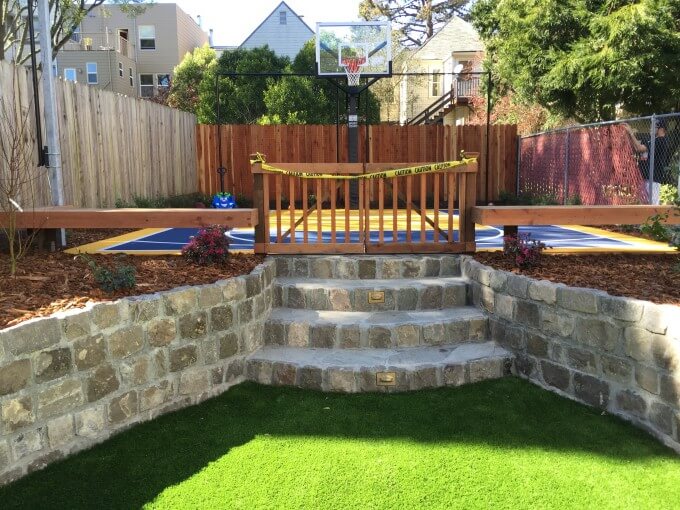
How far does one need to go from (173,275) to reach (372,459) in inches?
86.2

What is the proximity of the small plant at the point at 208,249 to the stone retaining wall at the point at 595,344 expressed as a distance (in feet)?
7.35

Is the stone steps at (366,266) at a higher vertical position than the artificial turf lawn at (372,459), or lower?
higher

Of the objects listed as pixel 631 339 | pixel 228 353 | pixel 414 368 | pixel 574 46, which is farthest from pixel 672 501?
pixel 574 46

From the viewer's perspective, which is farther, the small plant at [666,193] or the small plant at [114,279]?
the small plant at [666,193]

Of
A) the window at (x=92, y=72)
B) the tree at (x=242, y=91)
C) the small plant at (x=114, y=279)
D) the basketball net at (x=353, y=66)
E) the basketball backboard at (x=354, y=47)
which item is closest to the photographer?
the small plant at (x=114, y=279)

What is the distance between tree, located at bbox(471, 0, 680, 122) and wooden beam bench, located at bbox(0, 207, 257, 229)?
8.33 meters

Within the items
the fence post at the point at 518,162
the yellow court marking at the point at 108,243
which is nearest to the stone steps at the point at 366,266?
the yellow court marking at the point at 108,243

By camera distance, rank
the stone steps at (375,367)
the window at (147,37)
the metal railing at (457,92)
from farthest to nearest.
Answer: the window at (147,37)
the metal railing at (457,92)
the stone steps at (375,367)

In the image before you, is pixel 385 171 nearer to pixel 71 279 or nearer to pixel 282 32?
pixel 71 279

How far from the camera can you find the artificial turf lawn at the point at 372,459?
2.94 m

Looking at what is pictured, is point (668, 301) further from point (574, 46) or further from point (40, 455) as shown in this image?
point (574, 46)

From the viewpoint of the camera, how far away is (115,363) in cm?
360

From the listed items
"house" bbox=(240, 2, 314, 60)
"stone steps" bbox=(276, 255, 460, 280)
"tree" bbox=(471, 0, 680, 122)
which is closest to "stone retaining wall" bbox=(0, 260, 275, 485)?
"stone steps" bbox=(276, 255, 460, 280)

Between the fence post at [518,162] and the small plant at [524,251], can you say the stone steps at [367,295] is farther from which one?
the fence post at [518,162]
